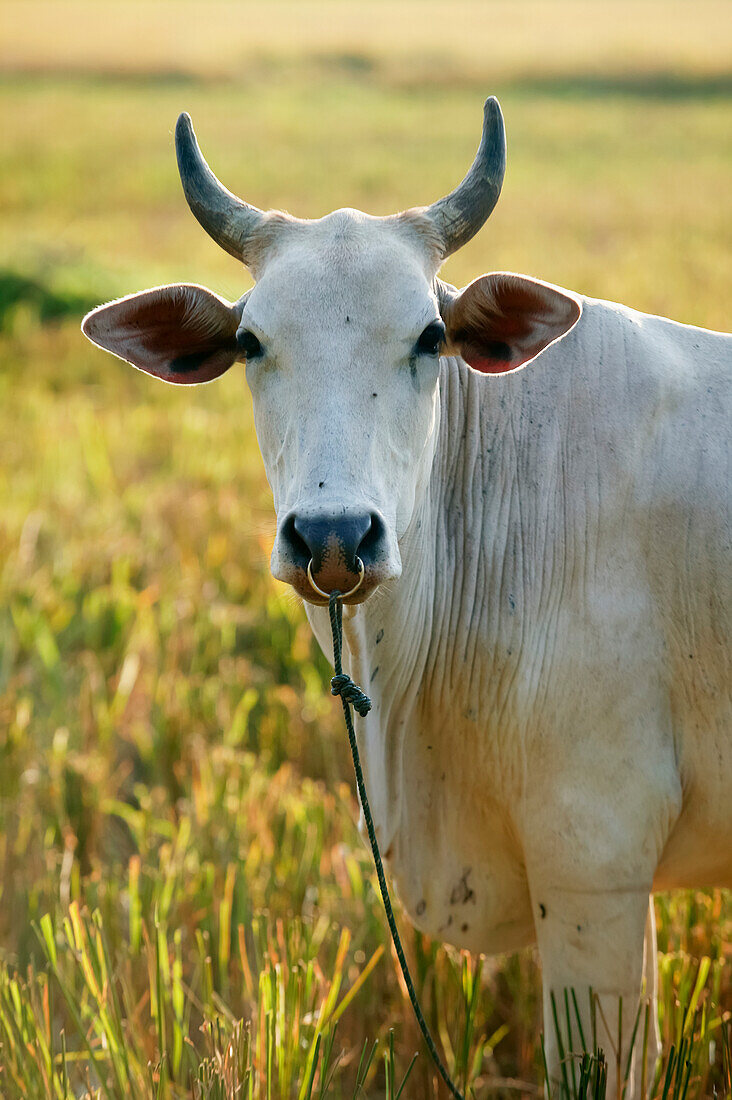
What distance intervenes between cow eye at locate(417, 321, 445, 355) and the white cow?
1 centimetres

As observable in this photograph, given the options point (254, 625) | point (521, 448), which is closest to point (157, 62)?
point (254, 625)

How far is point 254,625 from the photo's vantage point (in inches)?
246

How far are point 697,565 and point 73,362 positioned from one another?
10651 mm

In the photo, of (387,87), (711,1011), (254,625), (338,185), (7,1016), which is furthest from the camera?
(387,87)

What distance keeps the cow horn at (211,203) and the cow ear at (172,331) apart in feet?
0.56

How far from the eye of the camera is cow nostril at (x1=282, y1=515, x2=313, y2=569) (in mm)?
2301

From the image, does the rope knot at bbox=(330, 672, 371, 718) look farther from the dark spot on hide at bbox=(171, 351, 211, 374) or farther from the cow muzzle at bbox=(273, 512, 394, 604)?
Result: the dark spot on hide at bbox=(171, 351, 211, 374)

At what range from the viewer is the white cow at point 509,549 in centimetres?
264

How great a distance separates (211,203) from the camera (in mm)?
2893

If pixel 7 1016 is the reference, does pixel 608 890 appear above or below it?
above

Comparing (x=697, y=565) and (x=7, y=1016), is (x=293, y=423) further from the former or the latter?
(x=7, y=1016)

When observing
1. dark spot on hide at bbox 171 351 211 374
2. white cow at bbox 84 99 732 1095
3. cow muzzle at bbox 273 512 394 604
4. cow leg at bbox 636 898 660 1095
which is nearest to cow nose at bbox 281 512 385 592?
cow muzzle at bbox 273 512 394 604

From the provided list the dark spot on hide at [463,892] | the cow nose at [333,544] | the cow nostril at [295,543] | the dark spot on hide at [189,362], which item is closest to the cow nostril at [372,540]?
the cow nose at [333,544]

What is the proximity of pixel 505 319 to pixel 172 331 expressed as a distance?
2.74 feet
